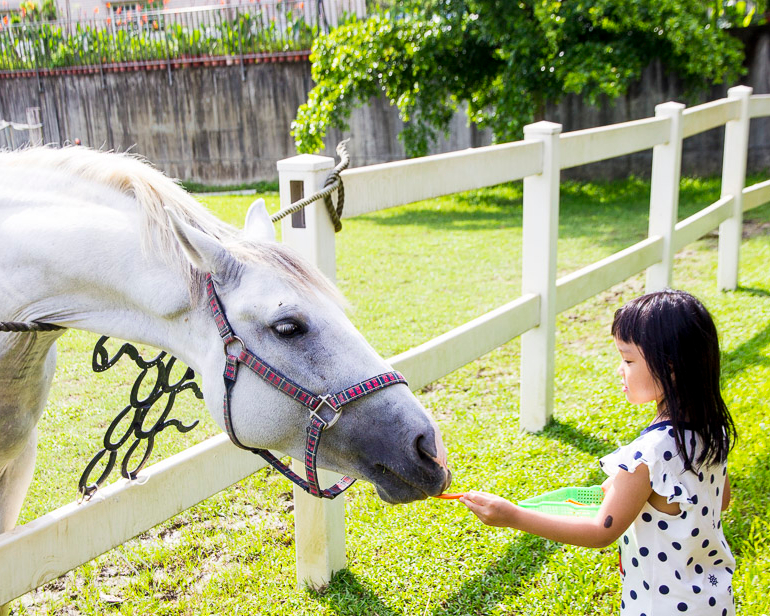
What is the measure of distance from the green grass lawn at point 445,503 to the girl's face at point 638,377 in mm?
607

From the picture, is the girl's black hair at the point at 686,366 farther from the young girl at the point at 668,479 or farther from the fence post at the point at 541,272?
the fence post at the point at 541,272

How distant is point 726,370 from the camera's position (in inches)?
164

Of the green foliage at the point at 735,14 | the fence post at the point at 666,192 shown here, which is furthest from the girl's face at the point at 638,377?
the green foliage at the point at 735,14

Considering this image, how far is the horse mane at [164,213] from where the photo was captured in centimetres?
161

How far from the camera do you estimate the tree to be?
868 cm

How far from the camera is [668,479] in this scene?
5.28 ft

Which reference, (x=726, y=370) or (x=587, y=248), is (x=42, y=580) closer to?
(x=726, y=370)

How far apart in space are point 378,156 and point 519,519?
1056 cm

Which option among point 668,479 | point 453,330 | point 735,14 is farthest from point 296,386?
point 735,14

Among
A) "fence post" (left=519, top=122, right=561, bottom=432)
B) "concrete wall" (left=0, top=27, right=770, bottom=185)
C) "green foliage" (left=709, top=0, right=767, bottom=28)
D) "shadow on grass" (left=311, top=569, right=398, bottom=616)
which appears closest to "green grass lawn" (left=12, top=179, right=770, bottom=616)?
"shadow on grass" (left=311, top=569, right=398, bottom=616)

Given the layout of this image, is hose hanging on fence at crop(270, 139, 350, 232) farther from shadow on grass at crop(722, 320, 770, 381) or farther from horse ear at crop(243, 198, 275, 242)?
shadow on grass at crop(722, 320, 770, 381)

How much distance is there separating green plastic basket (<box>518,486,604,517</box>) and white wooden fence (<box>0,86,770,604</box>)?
2.46ft

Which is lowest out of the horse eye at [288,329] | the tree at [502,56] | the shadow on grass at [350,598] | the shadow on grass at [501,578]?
the shadow on grass at [501,578]

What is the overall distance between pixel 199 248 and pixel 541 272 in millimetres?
2379
